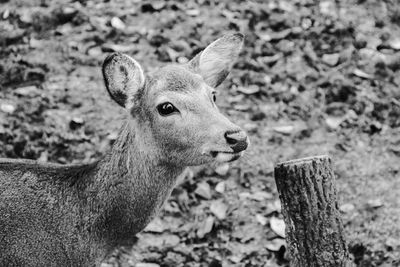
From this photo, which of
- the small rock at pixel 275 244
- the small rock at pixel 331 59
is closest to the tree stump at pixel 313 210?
the small rock at pixel 275 244

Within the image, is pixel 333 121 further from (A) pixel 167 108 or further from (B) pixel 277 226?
(A) pixel 167 108

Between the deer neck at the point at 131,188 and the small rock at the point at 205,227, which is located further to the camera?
the small rock at the point at 205,227

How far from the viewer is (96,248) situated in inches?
136

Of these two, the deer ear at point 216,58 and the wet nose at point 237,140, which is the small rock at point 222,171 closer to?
the deer ear at point 216,58

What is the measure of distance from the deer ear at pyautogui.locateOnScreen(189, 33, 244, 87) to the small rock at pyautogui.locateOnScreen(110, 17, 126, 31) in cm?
331

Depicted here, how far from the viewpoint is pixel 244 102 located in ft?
20.6

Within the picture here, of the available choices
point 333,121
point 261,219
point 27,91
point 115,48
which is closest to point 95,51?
point 115,48

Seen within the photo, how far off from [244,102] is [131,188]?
9.76 ft

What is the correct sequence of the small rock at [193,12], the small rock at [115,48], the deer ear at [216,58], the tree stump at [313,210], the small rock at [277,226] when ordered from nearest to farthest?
the tree stump at [313,210]
the deer ear at [216,58]
the small rock at [277,226]
the small rock at [115,48]
the small rock at [193,12]

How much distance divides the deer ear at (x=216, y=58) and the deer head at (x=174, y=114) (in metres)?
0.16

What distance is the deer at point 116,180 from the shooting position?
132 inches

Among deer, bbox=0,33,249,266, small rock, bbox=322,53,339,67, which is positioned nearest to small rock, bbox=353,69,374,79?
small rock, bbox=322,53,339,67

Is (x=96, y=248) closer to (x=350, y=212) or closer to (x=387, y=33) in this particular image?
(x=350, y=212)

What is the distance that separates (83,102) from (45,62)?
0.79 m
